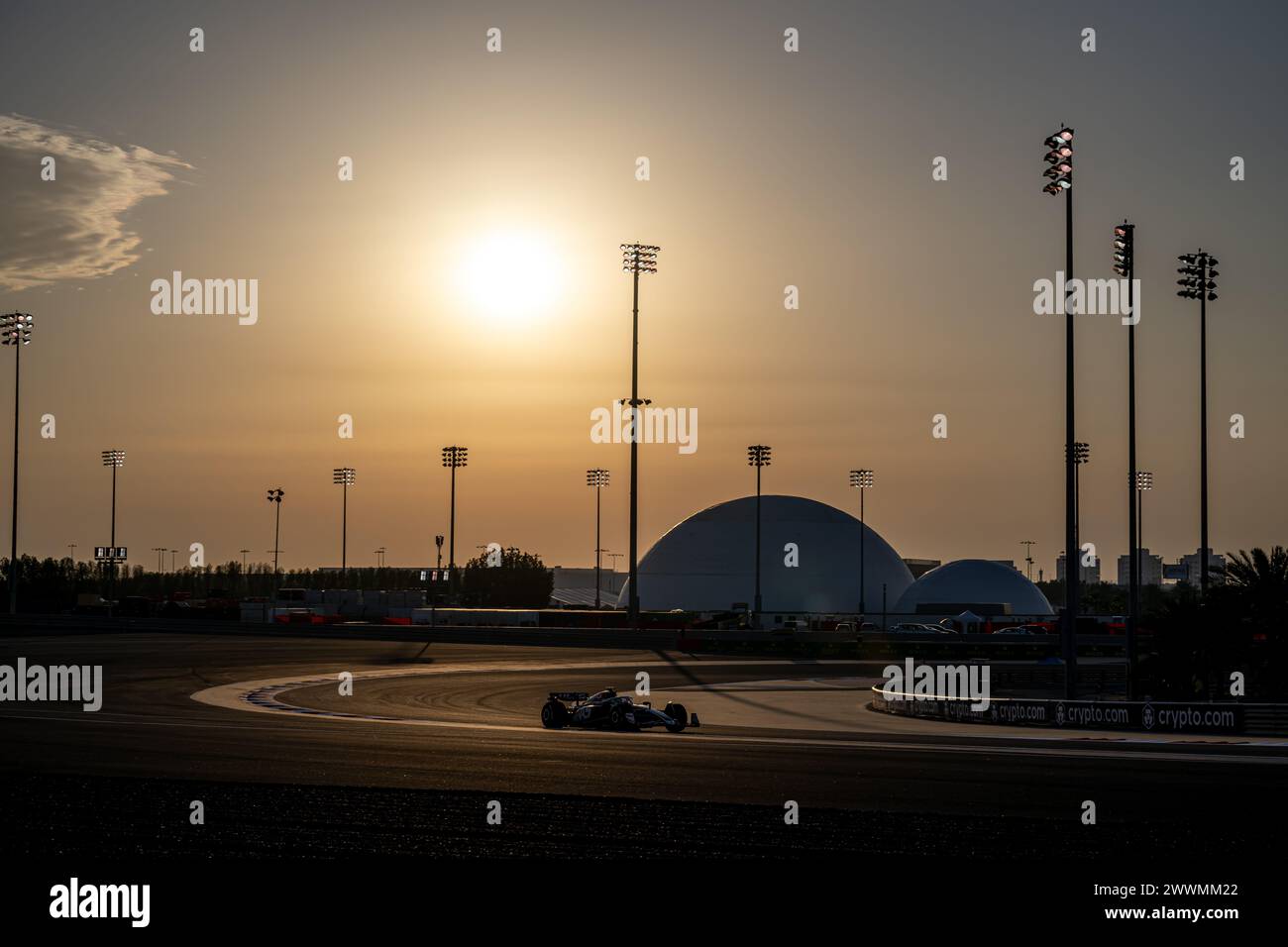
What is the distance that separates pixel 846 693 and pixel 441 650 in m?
27.4

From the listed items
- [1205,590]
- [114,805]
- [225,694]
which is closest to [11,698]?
[225,694]

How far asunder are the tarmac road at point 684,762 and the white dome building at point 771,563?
10650cm

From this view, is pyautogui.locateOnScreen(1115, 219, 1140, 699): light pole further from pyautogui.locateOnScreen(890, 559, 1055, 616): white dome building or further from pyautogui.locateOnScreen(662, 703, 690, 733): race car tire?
pyautogui.locateOnScreen(890, 559, 1055, 616): white dome building

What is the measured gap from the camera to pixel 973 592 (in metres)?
148

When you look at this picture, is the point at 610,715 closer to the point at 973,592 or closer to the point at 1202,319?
the point at 1202,319

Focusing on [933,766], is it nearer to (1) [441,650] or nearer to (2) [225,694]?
(2) [225,694]

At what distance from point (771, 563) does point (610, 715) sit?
4824 inches

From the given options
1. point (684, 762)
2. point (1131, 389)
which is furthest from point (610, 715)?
point (1131, 389)

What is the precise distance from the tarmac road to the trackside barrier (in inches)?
43.7

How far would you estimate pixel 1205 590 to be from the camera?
40.3m

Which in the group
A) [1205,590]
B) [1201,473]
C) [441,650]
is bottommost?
[441,650]

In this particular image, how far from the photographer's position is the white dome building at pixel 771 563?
15075 centimetres

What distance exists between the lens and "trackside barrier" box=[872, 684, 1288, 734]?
30.9 metres
